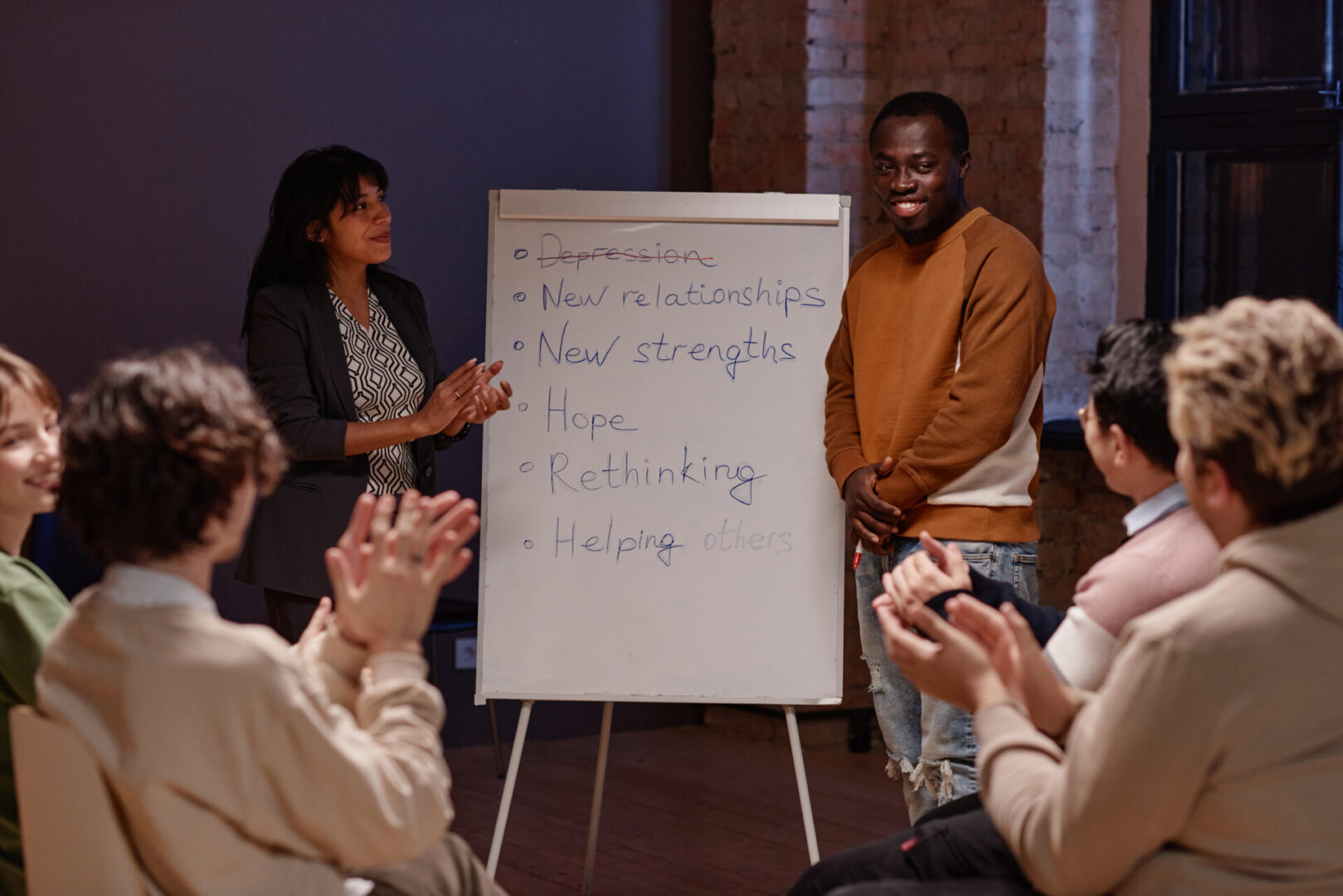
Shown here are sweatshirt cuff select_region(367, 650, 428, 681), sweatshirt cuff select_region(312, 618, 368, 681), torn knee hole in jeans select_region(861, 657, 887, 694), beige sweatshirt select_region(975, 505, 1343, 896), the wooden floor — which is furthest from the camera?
the wooden floor

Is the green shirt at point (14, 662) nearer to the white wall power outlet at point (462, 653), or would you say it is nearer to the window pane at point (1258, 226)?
the white wall power outlet at point (462, 653)

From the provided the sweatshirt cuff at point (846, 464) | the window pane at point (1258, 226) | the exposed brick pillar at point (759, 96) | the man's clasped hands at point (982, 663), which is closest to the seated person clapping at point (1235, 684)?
the man's clasped hands at point (982, 663)

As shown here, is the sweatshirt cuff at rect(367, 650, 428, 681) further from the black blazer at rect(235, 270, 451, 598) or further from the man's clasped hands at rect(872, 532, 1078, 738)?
A: the black blazer at rect(235, 270, 451, 598)

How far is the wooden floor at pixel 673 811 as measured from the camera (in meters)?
3.13

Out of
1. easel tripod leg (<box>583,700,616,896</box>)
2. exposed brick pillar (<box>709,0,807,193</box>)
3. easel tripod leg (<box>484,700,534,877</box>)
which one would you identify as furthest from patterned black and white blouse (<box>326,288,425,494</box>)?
exposed brick pillar (<box>709,0,807,193</box>)

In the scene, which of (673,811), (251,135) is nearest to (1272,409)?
(673,811)

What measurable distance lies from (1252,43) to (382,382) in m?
2.42

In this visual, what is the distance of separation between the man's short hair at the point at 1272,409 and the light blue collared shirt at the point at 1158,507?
39 cm

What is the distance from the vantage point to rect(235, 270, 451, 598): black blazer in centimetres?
267

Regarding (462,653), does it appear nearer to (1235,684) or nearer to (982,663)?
(982,663)

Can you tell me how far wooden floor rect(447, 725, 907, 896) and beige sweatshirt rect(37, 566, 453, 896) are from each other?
5.72ft

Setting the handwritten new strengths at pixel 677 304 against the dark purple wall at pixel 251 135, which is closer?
the handwritten new strengths at pixel 677 304

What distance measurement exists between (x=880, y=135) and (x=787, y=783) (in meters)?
1.94

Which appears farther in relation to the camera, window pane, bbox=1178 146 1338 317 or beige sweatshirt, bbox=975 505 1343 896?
window pane, bbox=1178 146 1338 317
